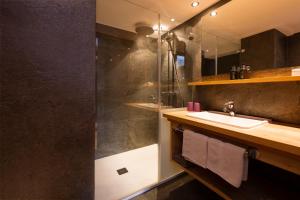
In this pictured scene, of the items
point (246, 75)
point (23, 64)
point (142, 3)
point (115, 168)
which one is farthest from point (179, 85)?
point (23, 64)

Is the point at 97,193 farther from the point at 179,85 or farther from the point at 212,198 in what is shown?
the point at 179,85

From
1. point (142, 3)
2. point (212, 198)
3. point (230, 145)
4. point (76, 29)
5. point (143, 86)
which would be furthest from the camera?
point (143, 86)

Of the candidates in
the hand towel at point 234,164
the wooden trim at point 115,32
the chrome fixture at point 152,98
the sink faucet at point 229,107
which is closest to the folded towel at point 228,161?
the hand towel at point 234,164

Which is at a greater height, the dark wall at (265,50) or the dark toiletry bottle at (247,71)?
the dark wall at (265,50)

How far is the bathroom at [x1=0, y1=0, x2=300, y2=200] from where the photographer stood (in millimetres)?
649

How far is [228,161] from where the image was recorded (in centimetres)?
111

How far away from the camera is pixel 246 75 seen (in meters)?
1.48

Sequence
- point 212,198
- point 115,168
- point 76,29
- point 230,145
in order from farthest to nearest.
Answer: point 115,168 < point 212,198 < point 230,145 < point 76,29

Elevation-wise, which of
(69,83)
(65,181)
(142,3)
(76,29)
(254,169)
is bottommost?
(254,169)

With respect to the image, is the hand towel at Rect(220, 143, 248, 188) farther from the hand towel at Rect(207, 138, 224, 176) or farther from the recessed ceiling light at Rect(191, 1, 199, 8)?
the recessed ceiling light at Rect(191, 1, 199, 8)

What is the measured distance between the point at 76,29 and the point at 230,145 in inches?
46.9

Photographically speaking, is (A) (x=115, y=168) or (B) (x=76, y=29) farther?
(A) (x=115, y=168)

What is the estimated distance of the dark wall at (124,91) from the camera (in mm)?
2057

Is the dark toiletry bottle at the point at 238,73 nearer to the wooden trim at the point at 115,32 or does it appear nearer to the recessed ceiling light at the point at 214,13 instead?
the recessed ceiling light at the point at 214,13
